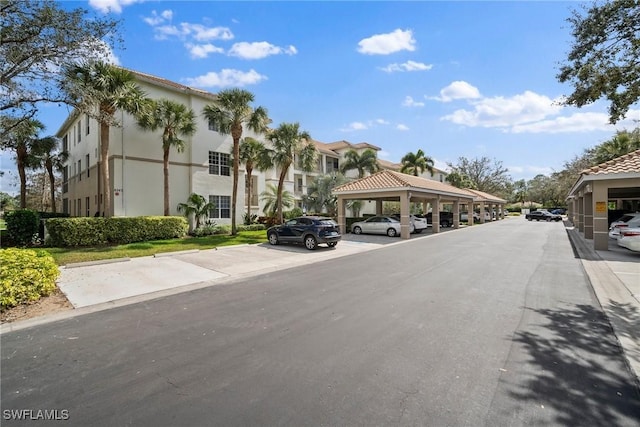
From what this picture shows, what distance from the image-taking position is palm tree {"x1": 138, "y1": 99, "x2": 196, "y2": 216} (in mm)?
18531

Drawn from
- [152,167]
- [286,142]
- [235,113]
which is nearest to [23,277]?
[235,113]

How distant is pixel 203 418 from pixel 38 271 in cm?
651

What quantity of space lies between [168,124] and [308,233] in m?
11.5

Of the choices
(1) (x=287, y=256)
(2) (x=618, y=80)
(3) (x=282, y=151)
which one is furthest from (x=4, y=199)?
(2) (x=618, y=80)

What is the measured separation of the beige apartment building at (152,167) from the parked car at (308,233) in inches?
350

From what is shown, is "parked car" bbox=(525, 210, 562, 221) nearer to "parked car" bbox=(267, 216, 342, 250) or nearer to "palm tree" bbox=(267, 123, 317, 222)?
"palm tree" bbox=(267, 123, 317, 222)

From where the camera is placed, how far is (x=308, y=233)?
15.7m

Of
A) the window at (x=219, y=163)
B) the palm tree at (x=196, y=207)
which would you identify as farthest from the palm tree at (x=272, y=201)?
the palm tree at (x=196, y=207)

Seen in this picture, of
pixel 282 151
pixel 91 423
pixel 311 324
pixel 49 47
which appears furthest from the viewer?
pixel 282 151

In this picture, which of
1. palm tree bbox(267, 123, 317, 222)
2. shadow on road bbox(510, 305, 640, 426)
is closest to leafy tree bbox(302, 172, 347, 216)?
palm tree bbox(267, 123, 317, 222)

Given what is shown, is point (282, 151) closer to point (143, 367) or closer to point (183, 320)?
point (183, 320)

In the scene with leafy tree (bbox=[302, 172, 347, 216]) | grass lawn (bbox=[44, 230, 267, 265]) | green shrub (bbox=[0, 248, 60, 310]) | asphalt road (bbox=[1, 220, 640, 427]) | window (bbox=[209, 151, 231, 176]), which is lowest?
asphalt road (bbox=[1, 220, 640, 427])

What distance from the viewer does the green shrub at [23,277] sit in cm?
615

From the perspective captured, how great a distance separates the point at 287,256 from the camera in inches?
534
